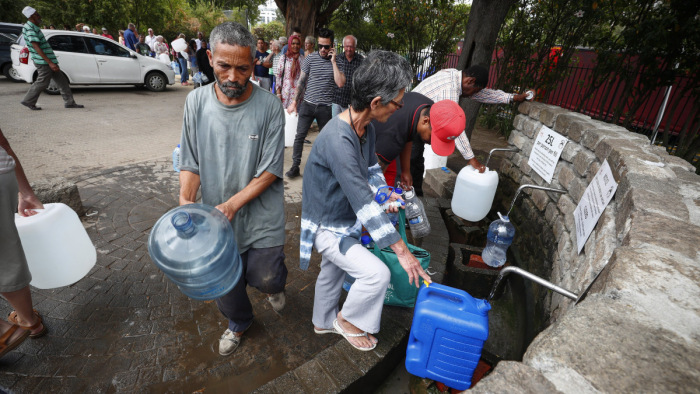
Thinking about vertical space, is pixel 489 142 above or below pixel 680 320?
below

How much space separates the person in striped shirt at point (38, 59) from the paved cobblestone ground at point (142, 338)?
6.72m

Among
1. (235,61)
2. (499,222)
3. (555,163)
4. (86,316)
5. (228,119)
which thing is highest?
(235,61)

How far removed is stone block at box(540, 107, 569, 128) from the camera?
11.4 feet

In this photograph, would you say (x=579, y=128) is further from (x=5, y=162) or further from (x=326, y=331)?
(x=5, y=162)

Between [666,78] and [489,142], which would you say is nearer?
[666,78]

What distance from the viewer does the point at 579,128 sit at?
300cm

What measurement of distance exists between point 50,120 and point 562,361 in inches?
386

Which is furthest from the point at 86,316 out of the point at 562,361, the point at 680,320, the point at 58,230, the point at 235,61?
the point at 680,320

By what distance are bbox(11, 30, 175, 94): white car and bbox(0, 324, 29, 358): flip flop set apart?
32.5 feet

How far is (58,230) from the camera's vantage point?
2.41 metres

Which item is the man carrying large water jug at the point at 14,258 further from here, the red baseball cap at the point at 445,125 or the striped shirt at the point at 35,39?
the striped shirt at the point at 35,39

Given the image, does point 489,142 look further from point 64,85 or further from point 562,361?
point 64,85

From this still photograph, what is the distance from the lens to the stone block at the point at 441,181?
4713 millimetres

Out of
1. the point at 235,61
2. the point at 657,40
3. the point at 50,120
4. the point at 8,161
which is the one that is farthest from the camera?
the point at 50,120
